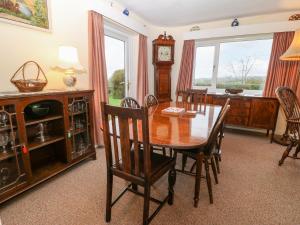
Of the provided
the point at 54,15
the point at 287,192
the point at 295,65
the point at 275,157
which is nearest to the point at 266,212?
the point at 287,192

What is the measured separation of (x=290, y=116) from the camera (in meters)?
2.36

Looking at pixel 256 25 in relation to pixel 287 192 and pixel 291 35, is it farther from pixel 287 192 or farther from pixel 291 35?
pixel 287 192

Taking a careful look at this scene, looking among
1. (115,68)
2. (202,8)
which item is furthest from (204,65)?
(115,68)

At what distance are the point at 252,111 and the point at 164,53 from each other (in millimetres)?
2260

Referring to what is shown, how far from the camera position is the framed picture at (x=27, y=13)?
5.55ft

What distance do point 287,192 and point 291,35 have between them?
2.84 meters

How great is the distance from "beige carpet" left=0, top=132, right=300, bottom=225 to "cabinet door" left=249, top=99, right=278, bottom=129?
3.74 ft

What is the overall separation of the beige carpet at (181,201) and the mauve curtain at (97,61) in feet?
3.15

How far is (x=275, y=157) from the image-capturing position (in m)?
2.57

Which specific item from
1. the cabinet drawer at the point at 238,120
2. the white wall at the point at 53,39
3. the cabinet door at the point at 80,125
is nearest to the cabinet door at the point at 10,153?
the white wall at the point at 53,39

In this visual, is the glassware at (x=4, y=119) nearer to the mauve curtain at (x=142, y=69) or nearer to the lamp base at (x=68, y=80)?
the lamp base at (x=68, y=80)

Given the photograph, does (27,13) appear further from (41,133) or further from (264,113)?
(264,113)

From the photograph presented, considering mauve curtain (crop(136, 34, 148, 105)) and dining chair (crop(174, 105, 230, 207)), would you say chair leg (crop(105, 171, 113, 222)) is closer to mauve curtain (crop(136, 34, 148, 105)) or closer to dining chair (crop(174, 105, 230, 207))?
dining chair (crop(174, 105, 230, 207))

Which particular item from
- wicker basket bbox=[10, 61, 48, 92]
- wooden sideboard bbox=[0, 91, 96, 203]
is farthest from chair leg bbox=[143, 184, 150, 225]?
wicker basket bbox=[10, 61, 48, 92]
